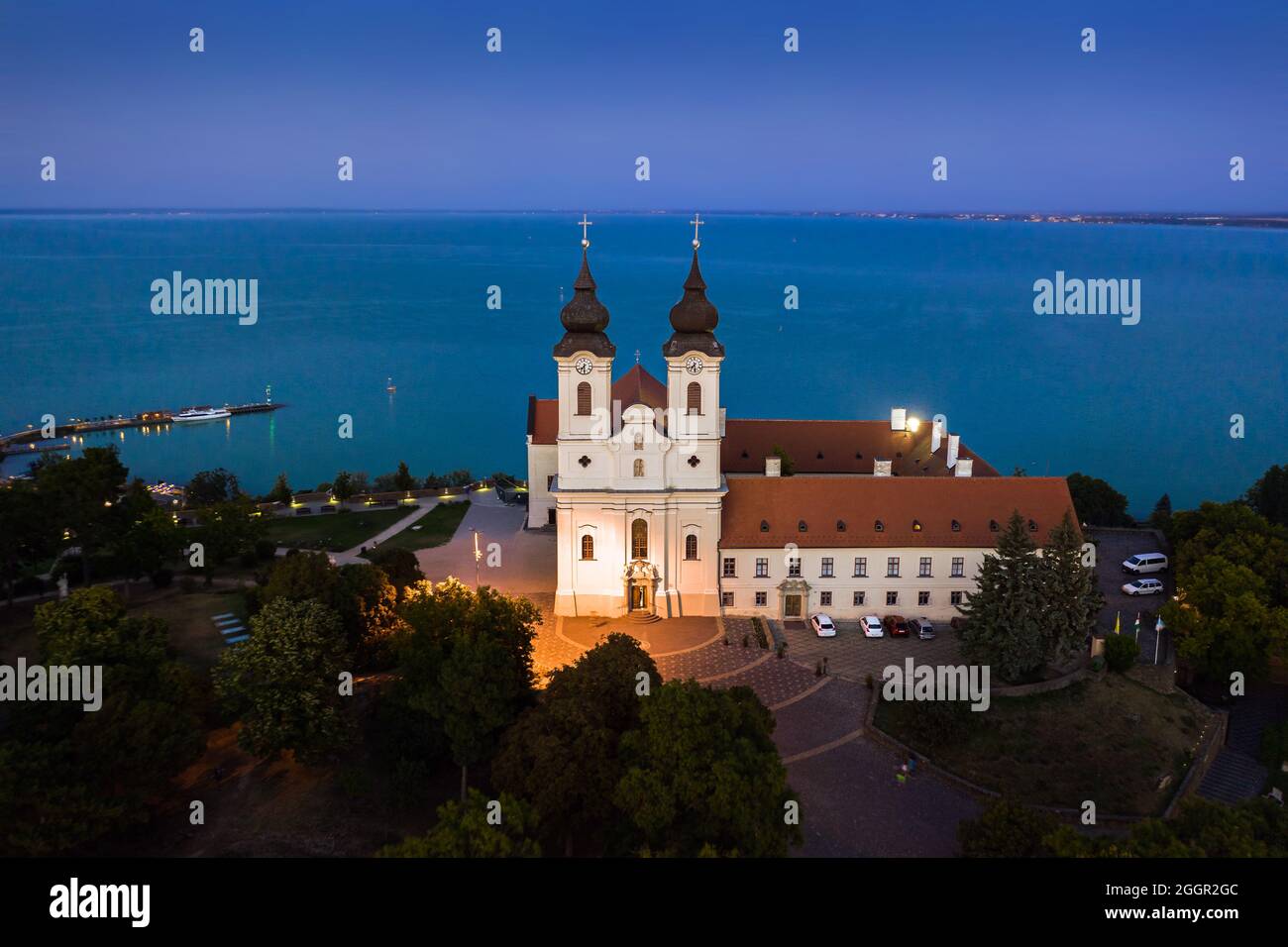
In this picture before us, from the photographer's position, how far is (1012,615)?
108ft

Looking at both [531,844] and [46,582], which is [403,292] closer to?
[46,582]

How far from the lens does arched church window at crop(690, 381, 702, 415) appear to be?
37.8 m

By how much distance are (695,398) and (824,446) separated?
13557 millimetres

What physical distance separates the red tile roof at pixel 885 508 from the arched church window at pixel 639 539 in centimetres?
323

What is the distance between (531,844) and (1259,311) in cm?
17026

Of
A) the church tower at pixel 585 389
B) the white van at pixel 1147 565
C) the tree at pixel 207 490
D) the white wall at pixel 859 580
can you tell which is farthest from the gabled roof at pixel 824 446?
the tree at pixel 207 490

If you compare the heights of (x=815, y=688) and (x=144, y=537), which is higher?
(x=144, y=537)

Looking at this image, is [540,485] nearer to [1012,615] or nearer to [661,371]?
[1012,615]

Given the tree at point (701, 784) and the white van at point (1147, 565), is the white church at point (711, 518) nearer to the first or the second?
the white van at point (1147, 565)

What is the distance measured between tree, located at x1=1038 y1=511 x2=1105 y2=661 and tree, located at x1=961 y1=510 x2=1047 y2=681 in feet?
0.83

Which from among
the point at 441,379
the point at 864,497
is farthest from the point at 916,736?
the point at 441,379

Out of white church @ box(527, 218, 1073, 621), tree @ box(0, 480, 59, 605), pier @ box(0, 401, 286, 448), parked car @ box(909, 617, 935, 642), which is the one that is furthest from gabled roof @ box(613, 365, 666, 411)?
pier @ box(0, 401, 286, 448)

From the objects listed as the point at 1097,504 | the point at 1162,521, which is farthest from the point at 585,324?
the point at 1162,521
